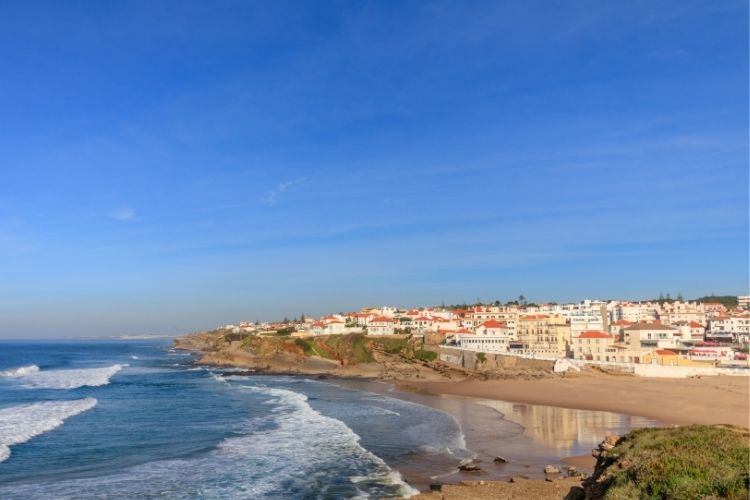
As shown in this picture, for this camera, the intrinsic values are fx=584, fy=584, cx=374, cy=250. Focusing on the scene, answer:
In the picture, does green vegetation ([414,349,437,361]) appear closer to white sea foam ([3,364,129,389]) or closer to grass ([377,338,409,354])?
grass ([377,338,409,354])

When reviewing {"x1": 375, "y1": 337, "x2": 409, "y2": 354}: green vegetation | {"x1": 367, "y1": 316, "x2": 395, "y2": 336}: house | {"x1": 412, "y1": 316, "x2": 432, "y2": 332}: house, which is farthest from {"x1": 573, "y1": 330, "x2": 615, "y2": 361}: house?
{"x1": 367, "y1": 316, "x2": 395, "y2": 336}: house

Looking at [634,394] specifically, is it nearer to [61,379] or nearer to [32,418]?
[32,418]

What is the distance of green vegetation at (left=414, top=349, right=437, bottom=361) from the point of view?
79994 mm

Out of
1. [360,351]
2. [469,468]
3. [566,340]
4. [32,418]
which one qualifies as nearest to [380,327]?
[360,351]

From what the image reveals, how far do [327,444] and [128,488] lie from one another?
1039cm

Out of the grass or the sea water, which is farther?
the grass

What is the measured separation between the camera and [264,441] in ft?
98.5

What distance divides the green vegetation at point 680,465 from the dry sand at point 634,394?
929 inches

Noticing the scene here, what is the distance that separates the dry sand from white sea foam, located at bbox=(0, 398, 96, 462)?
99.1ft

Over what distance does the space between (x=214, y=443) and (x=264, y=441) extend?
8.14 feet

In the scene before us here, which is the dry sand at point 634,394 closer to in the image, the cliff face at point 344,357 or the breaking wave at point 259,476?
the cliff face at point 344,357

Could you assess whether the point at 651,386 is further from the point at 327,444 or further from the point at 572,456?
the point at 327,444

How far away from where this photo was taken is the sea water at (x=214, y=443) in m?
21.5

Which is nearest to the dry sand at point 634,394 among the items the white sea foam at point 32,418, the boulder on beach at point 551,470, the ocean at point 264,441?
the ocean at point 264,441
